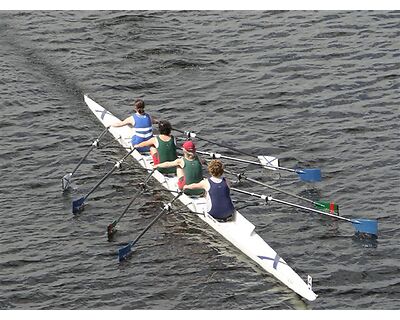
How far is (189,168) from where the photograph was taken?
26.9 m

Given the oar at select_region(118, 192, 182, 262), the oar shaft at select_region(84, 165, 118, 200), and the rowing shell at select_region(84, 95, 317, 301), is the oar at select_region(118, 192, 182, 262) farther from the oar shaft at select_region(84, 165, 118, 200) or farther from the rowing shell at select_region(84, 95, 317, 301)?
the oar shaft at select_region(84, 165, 118, 200)

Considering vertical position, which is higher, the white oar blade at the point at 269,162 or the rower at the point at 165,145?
the rower at the point at 165,145

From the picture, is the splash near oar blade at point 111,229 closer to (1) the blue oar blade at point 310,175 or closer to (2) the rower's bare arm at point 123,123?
(2) the rower's bare arm at point 123,123

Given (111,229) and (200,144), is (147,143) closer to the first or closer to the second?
(200,144)

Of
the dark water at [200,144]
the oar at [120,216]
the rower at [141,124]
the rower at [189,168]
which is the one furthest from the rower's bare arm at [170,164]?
the rower at [141,124]

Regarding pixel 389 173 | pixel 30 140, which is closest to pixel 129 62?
pixel 30 140

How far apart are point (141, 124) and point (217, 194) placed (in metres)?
5.04

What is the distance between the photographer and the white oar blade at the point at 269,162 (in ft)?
97.5

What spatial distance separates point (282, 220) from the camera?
27281mm

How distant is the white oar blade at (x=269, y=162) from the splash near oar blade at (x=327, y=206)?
3.00 meters

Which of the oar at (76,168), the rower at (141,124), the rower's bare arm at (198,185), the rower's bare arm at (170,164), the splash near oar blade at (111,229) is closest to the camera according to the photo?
Answer: the rower's bare arm at (198,185)

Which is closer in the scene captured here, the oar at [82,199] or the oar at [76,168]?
the oar at [82,199]

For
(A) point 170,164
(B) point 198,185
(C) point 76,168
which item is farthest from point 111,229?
(C) point 76,168

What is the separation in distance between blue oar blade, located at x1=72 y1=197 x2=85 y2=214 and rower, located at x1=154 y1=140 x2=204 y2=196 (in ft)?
9.70
